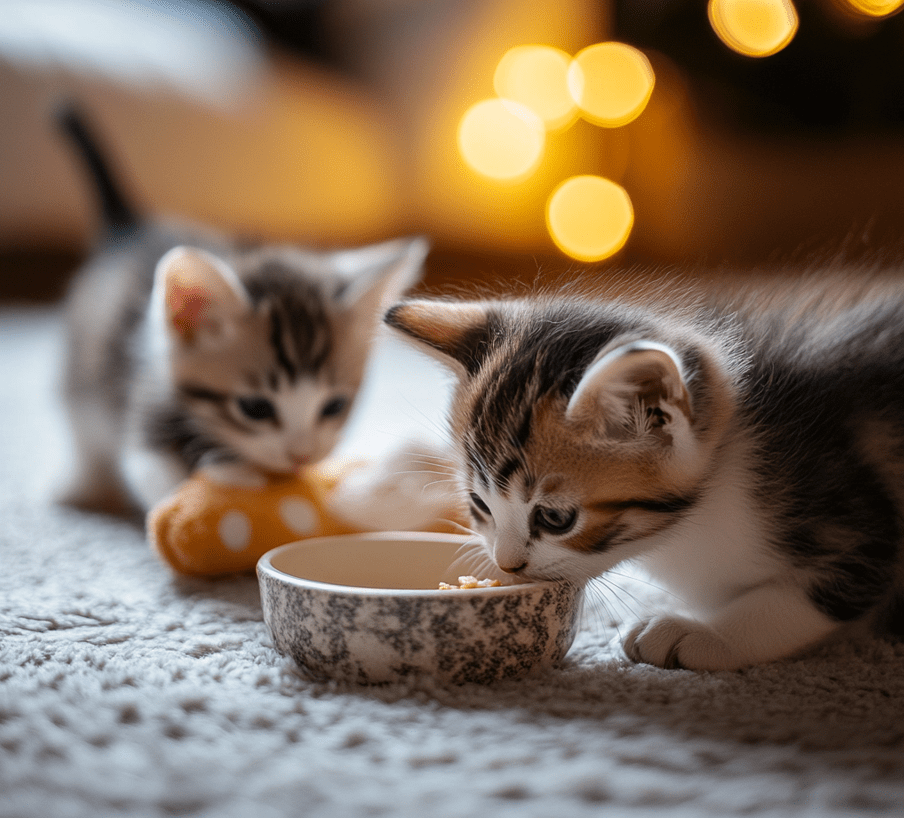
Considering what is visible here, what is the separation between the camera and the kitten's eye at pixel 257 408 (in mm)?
1264

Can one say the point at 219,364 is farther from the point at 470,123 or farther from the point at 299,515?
the point at 470,123

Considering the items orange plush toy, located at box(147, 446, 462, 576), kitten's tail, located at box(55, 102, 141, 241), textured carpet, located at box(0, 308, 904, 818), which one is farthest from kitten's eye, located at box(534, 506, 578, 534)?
kitten's tail, located at box(55, 102, 141, 241)

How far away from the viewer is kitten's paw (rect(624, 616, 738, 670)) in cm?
79

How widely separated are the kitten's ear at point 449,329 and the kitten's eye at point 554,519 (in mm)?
183

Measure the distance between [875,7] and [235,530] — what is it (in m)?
2.77

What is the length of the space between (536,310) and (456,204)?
3.18 m

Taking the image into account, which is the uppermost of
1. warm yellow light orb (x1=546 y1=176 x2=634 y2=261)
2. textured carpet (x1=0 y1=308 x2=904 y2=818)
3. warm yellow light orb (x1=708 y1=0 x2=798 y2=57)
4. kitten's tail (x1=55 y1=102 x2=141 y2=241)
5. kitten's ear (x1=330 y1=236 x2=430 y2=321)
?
warm yellow light orb (x1=708 y1=0 x2=798 y2=57)

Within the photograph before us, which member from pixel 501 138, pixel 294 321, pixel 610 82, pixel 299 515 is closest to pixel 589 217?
pixel 610 82

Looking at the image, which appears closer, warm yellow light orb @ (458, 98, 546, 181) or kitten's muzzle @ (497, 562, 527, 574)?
kitten's muzzle @ (497, 562, 527, 574)

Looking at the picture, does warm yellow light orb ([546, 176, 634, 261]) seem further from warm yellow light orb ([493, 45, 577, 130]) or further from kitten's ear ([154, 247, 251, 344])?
kitten's ear ([154, 247, 251, 344])

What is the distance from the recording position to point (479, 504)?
86 cm

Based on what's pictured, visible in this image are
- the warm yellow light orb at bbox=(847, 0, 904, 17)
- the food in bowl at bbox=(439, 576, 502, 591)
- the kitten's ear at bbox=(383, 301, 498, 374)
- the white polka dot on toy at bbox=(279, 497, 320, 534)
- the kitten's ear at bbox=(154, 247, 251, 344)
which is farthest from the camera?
the warm yellow light orb at bbox=(847, 0, 904, 17)

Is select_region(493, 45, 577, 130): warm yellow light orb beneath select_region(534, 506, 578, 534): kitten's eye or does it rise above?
above

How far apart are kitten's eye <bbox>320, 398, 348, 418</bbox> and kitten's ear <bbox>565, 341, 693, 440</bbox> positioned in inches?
25.2
